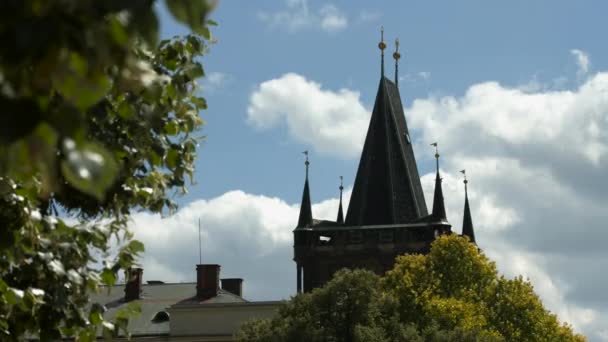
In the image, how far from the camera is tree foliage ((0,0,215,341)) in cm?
252

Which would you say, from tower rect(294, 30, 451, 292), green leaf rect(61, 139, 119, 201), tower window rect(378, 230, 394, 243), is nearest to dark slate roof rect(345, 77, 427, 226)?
tower rect(294, 30, 451, 292)

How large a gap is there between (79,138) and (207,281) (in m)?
75.7

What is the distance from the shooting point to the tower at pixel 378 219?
92.0 meters

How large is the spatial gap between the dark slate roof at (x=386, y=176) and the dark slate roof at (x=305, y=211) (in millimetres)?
3486

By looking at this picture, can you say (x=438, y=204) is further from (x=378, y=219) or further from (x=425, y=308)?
(x=425, y=308)

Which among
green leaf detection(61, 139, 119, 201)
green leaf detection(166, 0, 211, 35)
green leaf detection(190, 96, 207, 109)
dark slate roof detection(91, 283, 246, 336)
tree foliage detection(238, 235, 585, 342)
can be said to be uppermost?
dark slate roof detection(91, 283, 246, 336)

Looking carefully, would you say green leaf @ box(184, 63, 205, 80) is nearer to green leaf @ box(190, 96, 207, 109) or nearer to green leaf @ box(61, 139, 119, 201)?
green leaf @ box(190, 96, 207, 109)

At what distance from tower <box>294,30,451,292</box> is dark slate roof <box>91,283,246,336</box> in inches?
508

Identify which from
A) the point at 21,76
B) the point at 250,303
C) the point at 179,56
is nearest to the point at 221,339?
the point at 250,303

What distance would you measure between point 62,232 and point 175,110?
51.2 inches

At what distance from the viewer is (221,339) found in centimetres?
7456

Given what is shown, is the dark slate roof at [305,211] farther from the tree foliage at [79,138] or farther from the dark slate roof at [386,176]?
the tree foliage at [79,138]

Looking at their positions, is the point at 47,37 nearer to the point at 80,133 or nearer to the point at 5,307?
the point at 80,133

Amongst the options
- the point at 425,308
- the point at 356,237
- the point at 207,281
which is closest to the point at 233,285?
the point at 207,281
